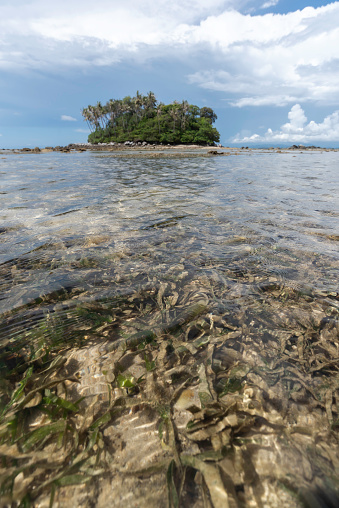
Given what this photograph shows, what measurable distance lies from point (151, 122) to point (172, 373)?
98.1m

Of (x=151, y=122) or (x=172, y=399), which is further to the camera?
(x=151, y=122)

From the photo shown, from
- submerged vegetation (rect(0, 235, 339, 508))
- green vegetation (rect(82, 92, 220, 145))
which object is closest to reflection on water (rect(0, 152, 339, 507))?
submerged vegetation (rect(0, 235, 339, 508))

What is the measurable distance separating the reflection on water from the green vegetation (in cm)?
8322

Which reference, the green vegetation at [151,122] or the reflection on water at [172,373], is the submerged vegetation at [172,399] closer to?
the reflection on water at [172,373]

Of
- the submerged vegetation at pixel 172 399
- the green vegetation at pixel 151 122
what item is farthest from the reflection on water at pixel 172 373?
the green vegetation at pixel 151 122

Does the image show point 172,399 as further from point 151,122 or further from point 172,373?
point 151,122

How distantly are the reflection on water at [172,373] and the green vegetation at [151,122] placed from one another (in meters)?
83.2

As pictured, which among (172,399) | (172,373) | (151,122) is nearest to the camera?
(172,399)

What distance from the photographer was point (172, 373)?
1.55 meters

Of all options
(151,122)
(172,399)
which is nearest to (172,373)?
(172,399)

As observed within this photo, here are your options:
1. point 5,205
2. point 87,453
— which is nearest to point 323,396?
point 87,453

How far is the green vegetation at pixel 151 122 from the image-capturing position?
7906 cm

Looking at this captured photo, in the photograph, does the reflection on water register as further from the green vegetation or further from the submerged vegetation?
the green vegetation

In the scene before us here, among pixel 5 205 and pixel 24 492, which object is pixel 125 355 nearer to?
pixel 24 492
